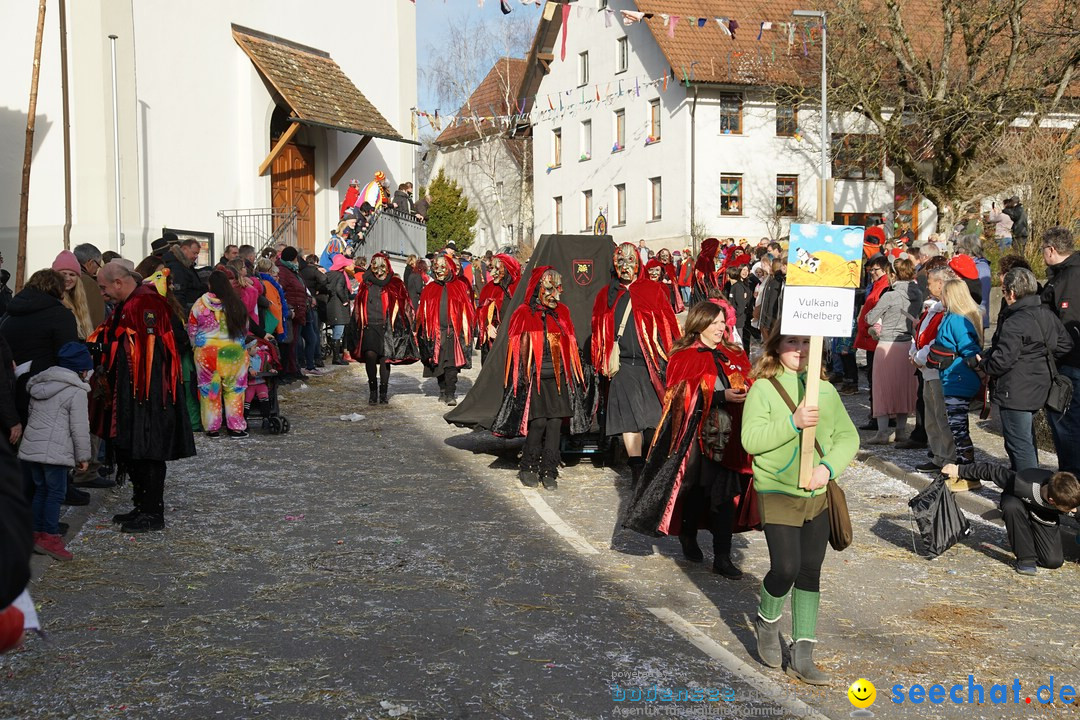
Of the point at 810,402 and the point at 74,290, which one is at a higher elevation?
the point at 74,290

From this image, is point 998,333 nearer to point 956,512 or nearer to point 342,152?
point 956,512

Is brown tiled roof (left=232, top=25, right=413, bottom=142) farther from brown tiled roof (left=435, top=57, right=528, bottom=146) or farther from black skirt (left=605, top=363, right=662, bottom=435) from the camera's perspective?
brown tiled roof (left=435, top=57, right=528, bottom=146)

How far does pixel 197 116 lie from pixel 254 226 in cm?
270

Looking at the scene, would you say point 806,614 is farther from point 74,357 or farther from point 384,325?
point 384,325

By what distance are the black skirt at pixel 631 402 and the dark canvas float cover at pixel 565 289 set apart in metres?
1.88

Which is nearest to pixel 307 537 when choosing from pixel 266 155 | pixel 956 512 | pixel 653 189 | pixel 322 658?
pixel 322 658

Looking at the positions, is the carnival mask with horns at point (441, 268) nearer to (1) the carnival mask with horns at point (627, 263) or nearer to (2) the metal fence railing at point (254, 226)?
(1) the carnival mask with horns at point (627, 263)

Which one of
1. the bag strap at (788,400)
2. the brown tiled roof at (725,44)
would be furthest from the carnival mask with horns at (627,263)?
the brown tiled roof at (725,44)

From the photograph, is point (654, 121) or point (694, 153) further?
point (654, 121)

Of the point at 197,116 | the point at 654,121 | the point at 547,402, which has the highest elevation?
the point at 654,121

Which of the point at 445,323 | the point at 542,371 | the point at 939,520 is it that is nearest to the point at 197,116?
the point at 445,323

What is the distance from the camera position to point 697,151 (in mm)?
42125

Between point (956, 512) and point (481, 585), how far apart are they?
3203mm

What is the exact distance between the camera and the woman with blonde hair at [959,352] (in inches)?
387
